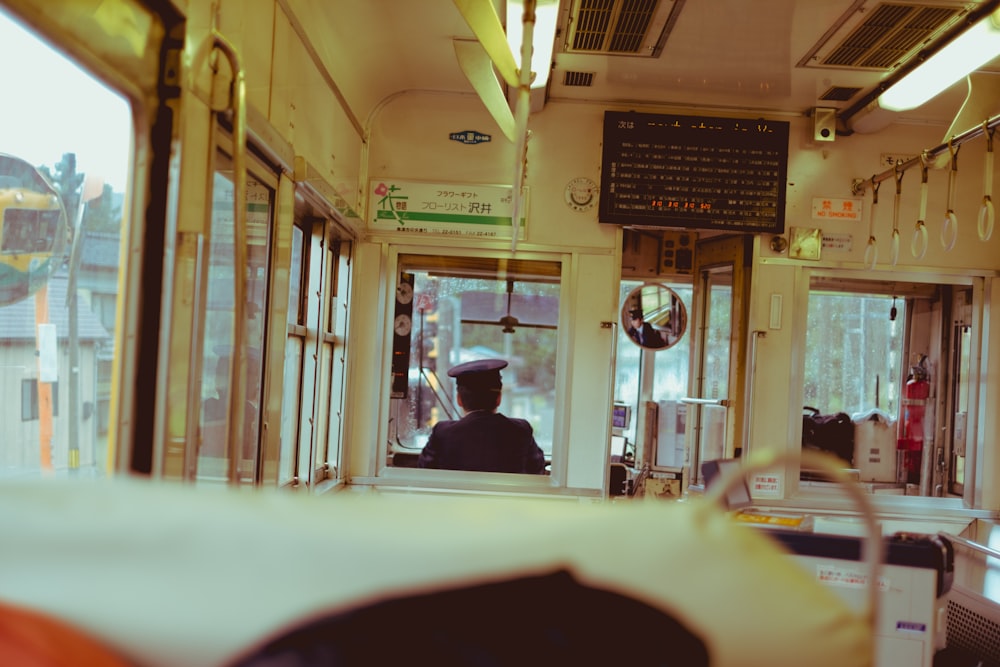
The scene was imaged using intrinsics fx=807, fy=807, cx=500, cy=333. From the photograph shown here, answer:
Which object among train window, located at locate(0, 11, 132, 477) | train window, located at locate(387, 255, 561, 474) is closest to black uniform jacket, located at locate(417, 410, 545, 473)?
train window, located at locate(387, 255, 561, 474)

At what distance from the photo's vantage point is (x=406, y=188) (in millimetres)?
4406

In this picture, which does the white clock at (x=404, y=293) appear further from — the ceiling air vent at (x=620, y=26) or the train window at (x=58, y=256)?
the train window at (x=58, y=256)

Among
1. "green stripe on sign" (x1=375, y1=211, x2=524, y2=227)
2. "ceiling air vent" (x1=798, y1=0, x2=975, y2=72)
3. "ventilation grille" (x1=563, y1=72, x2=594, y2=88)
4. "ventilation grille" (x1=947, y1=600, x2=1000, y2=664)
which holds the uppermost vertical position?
"ceiling air vent" (x1=798, y1=0, x2=975, y2=72)

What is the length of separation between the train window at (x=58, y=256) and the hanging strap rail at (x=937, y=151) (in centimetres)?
298

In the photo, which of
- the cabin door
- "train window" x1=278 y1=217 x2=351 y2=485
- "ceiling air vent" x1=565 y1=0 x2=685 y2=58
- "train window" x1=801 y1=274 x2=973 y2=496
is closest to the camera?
"ceiling air vent" x1=565 y1=0 x2=685 y2=58

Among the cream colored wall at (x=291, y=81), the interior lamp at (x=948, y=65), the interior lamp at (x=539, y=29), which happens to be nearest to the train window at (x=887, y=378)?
the interior lamp at (x=948, y=65)

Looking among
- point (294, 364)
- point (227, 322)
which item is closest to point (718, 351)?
point (294, 364)

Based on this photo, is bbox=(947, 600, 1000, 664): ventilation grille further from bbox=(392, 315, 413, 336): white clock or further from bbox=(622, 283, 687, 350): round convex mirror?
bbox=(392, 315, 413, 336): white clock

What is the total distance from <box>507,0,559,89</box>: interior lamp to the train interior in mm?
21

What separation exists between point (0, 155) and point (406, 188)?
118 inches

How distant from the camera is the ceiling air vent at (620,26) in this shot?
3.29 m

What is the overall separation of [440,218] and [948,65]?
8.07 feet

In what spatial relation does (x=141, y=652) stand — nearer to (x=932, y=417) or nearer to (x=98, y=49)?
(x=98, y=49)

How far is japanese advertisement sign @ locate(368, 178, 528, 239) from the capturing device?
438 cm
